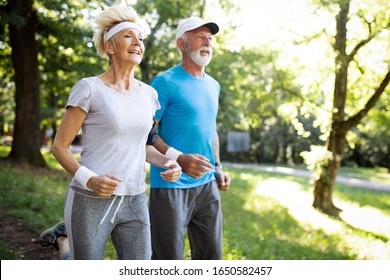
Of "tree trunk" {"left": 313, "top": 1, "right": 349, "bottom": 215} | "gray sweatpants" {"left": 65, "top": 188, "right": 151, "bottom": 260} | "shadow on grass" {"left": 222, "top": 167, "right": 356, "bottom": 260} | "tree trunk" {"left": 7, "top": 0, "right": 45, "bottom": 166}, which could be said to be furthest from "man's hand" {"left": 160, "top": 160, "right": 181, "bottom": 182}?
"tree trunk" {"left": 7, "top": 0, "right": 45, "bottom": 166}

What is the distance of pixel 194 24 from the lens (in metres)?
3.27

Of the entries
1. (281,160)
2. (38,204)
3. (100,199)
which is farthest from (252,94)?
(281,160)

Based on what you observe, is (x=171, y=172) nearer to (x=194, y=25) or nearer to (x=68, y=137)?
(x=68, y=137)

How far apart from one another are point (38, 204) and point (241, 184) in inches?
301

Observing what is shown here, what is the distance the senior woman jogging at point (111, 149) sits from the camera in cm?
233

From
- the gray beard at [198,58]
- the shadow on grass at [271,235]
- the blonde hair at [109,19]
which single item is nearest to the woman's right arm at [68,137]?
the blonde hair at [109,19]

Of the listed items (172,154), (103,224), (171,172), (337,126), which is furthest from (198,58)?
(337,126)

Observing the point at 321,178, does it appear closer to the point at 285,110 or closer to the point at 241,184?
the point at 285,110

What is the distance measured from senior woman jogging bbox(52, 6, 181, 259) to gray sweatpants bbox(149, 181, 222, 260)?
2.05ft

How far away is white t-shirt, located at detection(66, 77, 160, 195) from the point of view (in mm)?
2340

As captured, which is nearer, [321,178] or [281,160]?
[321,178]

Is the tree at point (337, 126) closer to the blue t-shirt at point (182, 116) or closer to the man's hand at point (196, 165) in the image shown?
the blue t-shirt at point (182, 116)

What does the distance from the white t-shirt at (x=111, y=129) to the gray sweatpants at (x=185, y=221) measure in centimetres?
74

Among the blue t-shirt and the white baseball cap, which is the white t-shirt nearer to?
the blue t-shirt
